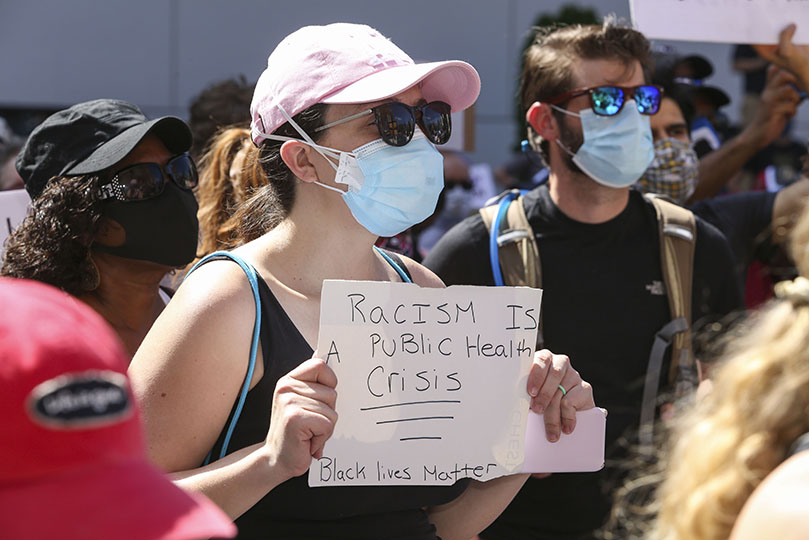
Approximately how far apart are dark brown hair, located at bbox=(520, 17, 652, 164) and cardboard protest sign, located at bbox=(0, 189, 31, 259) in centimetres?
180

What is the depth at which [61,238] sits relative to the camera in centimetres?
270

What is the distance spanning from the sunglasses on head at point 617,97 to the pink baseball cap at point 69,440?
9.13 feet

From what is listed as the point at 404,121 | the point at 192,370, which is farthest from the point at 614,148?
the point at 192,370

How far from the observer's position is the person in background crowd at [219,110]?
415 centimetres

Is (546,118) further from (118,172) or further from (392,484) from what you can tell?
(392,484)

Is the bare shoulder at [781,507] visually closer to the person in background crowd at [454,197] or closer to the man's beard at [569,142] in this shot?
the man's beard at [569,142]

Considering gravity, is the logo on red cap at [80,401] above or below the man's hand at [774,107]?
above

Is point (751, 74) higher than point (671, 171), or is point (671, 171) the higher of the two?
point (671, 171)

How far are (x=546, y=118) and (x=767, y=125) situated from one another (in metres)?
1.43

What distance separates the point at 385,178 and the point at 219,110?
205cm

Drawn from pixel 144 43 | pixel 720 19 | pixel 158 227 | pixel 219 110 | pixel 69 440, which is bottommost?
pixel 144 43

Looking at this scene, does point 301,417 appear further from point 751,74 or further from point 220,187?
point 751,74

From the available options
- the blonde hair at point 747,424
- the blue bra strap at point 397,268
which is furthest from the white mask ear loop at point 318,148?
the blonde hair at point 747,424

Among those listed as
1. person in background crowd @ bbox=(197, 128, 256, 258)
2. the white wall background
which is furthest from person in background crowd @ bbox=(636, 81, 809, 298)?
the white wall background
